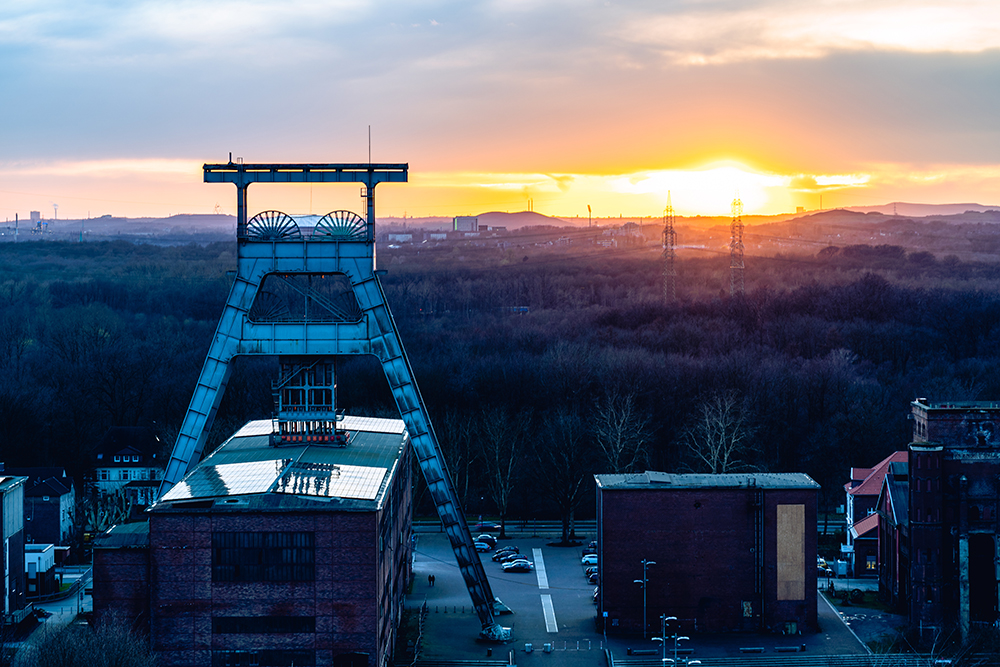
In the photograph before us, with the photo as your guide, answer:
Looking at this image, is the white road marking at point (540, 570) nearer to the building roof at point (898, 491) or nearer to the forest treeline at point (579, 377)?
the forest treeline at point (579, 377)

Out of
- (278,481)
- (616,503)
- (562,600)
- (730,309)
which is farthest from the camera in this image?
(730,309)

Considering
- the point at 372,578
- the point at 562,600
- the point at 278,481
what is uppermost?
the point at 278,481

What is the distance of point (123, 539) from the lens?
40188 millimetres

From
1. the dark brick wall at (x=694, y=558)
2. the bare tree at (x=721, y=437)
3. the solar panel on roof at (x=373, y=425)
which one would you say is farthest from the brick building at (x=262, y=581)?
the bare tree at (x=721, y=437)

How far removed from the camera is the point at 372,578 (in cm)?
3906

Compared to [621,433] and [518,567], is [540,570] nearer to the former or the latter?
[518,567]

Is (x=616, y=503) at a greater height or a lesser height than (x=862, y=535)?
greater

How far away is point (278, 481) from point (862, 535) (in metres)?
34.0

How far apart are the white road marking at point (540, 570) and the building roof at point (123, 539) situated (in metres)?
22.9

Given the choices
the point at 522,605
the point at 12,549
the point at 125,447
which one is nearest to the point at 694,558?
the point at 522,605

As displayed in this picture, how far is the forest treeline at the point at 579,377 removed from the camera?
79.2 meters

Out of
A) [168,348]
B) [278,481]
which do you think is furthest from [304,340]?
[168,348]

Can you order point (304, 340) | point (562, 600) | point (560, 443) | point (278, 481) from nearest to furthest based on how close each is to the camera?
point (278, 481)
point (304, 340)
point (562, 600)
point (560, 443)

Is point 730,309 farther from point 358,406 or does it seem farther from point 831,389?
point 358,406
